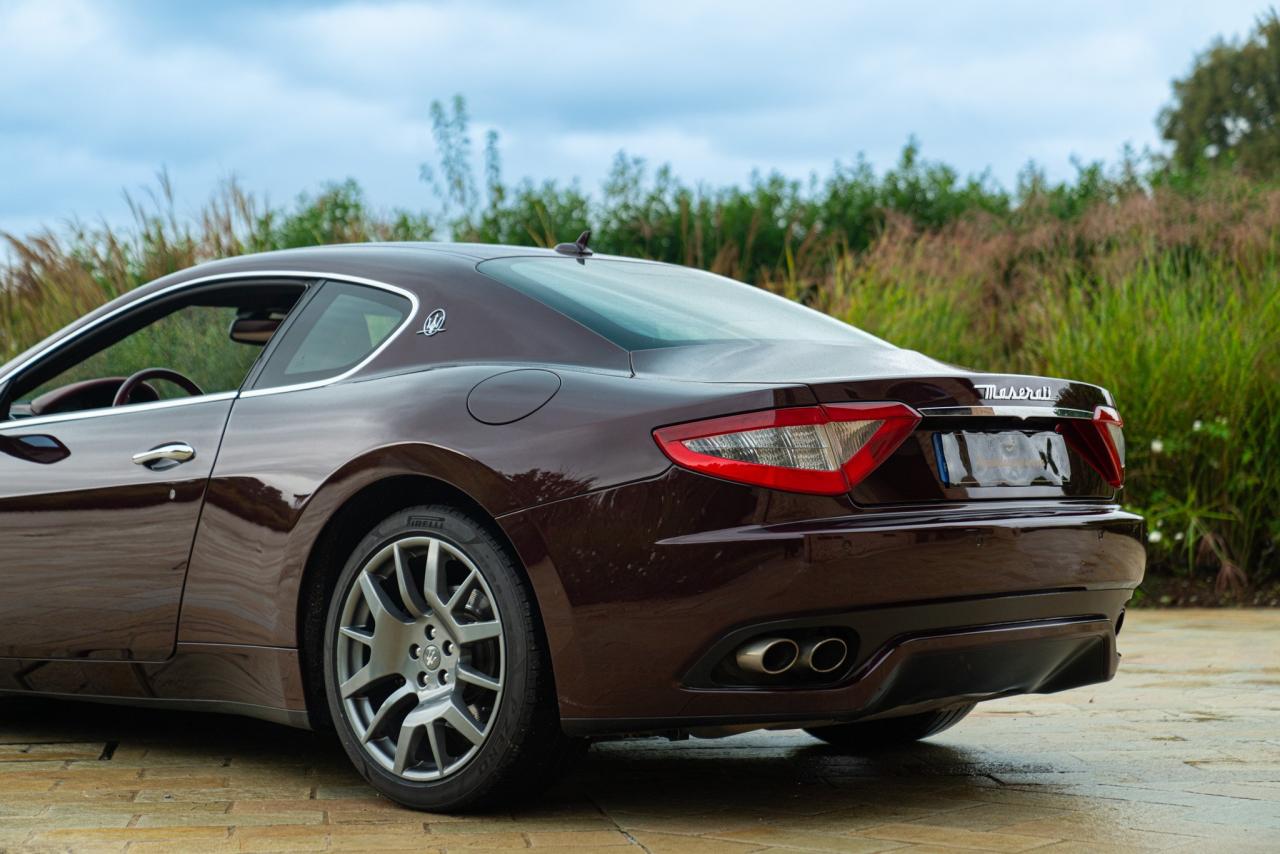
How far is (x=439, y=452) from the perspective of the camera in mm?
3697

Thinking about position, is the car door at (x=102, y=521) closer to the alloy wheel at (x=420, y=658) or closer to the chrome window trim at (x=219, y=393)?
the chrome window trim at (x=219, y=393)

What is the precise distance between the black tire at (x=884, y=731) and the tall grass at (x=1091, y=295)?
4.40 meters

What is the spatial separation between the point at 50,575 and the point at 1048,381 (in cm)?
276

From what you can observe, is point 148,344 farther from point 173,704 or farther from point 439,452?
point 439,452

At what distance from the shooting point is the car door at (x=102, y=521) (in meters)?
4.27

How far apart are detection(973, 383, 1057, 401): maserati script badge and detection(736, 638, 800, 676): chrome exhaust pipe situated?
737 millimetres

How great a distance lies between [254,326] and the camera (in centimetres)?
504

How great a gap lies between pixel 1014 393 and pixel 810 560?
0.73m

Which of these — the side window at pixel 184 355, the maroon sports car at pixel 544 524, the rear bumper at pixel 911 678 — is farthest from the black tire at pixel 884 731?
the side window at pixel 184 355

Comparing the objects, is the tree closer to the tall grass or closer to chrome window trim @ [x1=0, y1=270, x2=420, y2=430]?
the tall grass

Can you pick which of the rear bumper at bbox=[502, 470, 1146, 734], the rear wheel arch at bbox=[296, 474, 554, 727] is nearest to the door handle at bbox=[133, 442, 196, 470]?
the rear wheel arch at bbox=[296, 474, 554, 727]

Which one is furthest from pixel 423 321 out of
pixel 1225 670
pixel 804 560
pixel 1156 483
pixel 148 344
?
pixel 1156 483

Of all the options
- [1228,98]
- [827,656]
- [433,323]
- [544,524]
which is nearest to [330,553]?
[433,323]

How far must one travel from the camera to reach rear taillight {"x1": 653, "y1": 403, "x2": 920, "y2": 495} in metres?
3.35
